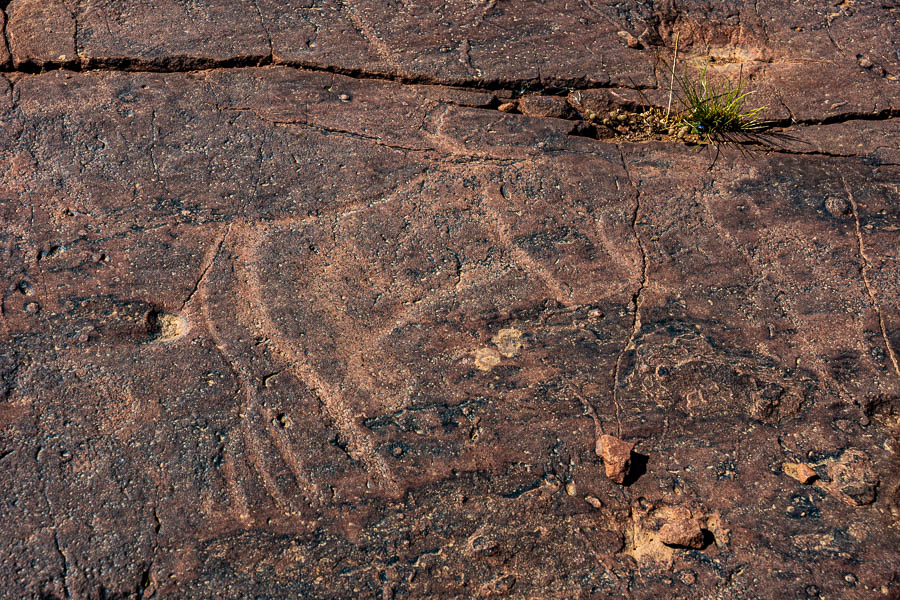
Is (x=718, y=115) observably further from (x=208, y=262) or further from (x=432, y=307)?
(x=208, y=262)

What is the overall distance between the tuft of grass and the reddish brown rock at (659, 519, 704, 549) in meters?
1.45

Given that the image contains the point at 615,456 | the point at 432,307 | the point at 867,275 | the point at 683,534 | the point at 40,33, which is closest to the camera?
the point at 683,534

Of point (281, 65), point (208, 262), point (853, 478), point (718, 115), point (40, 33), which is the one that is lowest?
point (853, 478)

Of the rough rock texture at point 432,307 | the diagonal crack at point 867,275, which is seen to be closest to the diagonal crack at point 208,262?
the rough rock texture at point 432,307

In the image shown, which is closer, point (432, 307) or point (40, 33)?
point (432, 307)

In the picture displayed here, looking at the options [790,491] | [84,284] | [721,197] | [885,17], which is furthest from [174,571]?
[885,17]

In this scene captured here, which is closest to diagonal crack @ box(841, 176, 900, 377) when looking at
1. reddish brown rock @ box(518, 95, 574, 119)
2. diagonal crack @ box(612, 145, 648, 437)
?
diagonal crack @ box(612, 145, 648, 437)

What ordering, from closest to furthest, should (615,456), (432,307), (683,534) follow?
1. (683,534)
2. (615,456)
3. (432,307)

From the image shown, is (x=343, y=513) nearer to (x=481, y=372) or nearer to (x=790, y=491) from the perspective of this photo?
(x=481, y=372)

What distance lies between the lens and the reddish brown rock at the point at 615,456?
6.00 ft

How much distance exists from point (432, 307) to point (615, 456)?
0.67 metres

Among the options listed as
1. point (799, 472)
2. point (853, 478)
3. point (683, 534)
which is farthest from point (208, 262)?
point (853, 478)

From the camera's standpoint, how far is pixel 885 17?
2.98 m

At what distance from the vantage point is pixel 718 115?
2.62m
